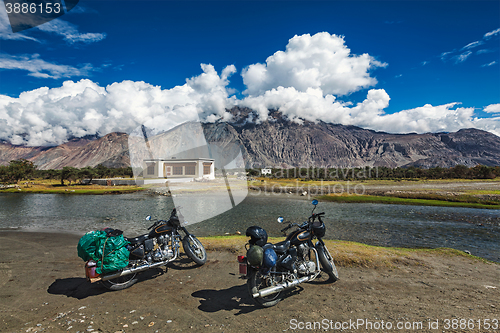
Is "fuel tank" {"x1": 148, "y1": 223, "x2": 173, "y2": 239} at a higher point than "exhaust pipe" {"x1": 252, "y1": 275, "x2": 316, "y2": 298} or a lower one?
higher

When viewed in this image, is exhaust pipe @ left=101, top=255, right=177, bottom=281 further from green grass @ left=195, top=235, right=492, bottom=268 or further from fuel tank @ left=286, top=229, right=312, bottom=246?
fuel tank @ left=286, top=229, right=312, bottom=246

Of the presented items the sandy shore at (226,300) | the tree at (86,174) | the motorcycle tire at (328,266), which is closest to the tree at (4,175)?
the tree at (86,174)

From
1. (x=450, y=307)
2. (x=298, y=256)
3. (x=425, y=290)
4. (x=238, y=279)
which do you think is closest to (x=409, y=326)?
(x=450, y=307)

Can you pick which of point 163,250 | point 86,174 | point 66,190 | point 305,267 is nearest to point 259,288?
point 305,267

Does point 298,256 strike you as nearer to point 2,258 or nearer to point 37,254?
point 37,254

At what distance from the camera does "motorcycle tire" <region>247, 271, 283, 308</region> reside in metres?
5.17

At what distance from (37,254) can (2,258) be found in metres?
0.93

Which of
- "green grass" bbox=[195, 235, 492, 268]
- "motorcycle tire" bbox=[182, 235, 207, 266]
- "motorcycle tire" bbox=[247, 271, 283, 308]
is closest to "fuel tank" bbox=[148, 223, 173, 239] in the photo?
"motorcycle tire" bbox=[182, 235, 207, 266]

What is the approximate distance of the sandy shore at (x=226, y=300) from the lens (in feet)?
15.1

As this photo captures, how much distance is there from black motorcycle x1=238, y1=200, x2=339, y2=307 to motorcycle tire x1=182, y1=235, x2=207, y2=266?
2.55 metres

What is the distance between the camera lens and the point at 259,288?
17.3 feet

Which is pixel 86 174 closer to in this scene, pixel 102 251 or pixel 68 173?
pixel 68 173

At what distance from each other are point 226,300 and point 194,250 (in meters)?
2.49

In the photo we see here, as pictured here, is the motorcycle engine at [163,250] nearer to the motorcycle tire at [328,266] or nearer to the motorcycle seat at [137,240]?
the motorcycle seat at [137,240]
